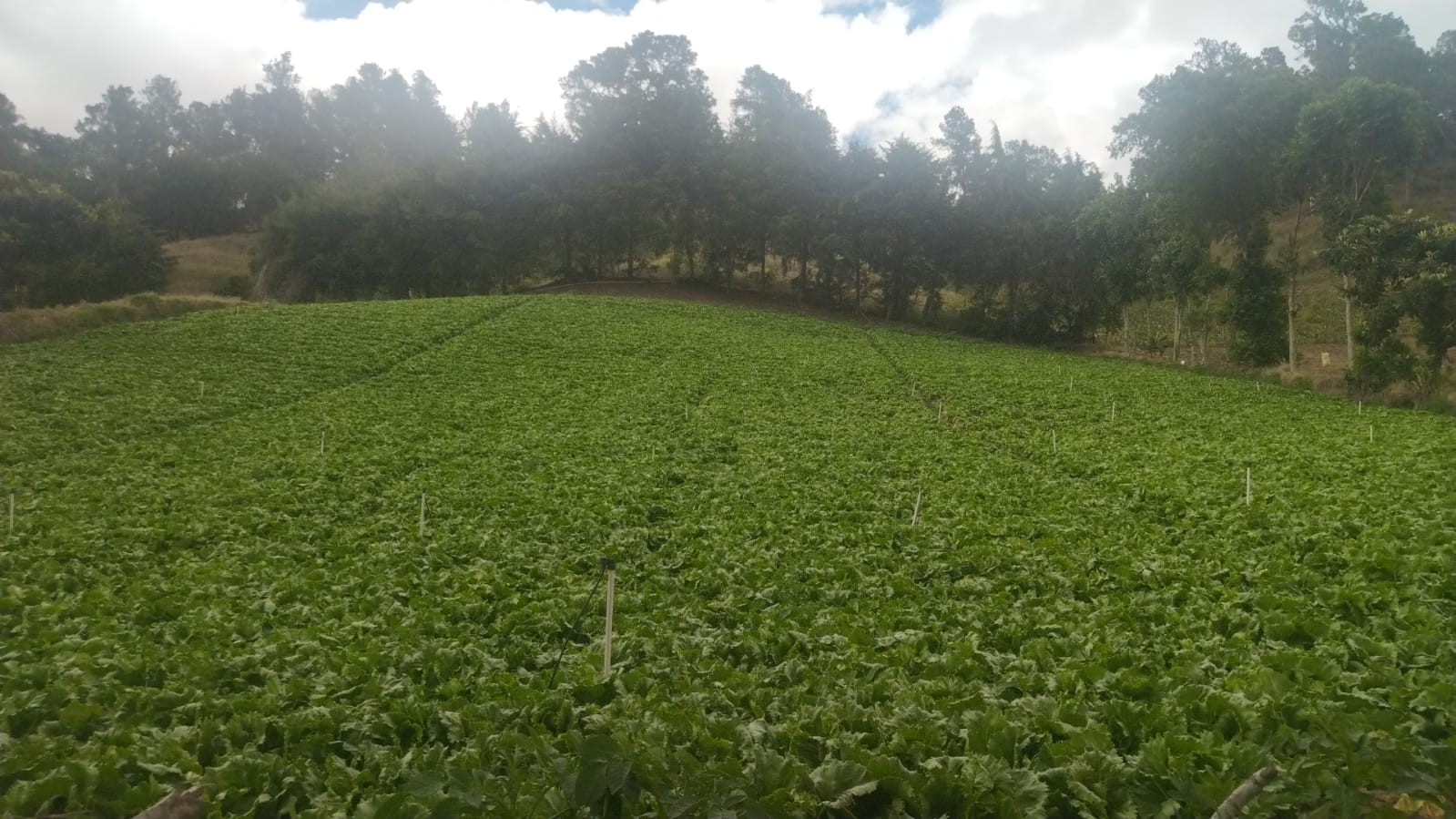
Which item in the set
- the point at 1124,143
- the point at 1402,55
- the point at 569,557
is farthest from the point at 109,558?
the point at 1402,55

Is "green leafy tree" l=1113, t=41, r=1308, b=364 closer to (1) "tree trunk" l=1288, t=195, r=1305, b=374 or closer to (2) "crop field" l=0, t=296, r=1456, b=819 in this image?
(1) "tree trunk" l=1288, t=195, r=1305, b=374

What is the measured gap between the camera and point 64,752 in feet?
18.7

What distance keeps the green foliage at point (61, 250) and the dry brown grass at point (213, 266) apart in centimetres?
351

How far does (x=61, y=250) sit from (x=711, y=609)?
65384 mm

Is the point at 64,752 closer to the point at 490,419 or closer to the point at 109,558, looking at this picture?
the point at 109,558

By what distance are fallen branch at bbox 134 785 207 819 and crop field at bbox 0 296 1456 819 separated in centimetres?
67

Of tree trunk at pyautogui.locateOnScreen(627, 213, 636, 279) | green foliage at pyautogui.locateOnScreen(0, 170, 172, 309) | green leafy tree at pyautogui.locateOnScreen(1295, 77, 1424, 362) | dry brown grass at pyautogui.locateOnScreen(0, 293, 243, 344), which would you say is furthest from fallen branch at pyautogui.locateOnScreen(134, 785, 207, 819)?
green foliage at pyautogui.locateOnScreen(0, 170, 172, 309)

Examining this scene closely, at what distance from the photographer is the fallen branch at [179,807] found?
159 inches

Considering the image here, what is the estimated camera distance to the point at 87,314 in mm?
33656

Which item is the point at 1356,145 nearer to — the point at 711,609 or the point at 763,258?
the point at 711,609

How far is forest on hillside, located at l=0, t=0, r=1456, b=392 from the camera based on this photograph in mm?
38625

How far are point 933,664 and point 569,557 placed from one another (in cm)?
657

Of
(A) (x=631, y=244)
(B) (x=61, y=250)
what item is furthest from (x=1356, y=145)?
(B) (x=61, y=250)

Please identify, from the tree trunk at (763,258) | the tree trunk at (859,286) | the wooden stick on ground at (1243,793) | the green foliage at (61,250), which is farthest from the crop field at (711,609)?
the tree trunk at (763,258)
